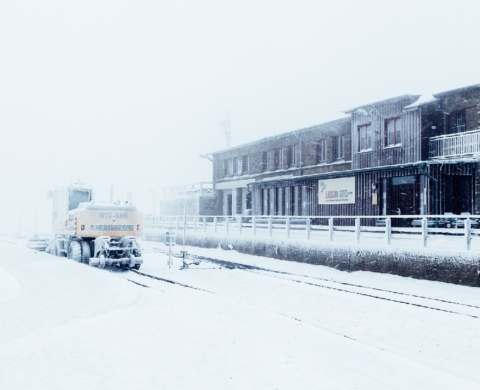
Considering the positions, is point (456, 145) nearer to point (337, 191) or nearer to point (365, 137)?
point (365, 137)

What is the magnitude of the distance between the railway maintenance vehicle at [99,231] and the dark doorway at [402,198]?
441 inches

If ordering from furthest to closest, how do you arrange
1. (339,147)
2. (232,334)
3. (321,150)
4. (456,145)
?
(321,150) → (339,147) → (456,145) → (232,334)

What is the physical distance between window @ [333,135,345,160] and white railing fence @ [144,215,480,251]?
12.8 ft

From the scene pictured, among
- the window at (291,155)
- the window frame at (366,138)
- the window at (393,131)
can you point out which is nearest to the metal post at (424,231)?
the window at (393,131)

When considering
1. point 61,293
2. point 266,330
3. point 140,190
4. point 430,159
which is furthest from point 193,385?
point 140,190

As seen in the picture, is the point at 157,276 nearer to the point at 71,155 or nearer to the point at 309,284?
the point at 309,284

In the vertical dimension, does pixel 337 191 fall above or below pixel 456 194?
above

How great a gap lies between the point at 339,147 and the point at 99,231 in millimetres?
15188

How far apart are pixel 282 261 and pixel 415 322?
12.0 metres

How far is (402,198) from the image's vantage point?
23172 millimetres

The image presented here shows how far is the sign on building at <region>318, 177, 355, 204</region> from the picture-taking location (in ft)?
84.0

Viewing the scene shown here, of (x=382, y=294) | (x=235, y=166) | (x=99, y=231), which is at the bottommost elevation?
(x=382, y=294)

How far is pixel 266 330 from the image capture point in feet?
29.0

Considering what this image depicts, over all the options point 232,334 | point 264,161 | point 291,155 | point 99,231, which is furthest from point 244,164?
point 232,334
